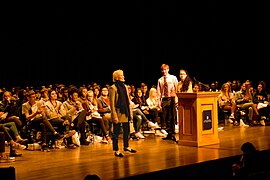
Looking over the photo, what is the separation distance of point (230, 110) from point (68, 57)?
238 inches

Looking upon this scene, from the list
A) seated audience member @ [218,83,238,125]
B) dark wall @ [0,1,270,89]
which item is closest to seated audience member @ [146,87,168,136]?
seated audience member @ [218,83,238,125]

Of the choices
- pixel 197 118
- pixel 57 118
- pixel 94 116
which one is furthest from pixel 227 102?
pixel 57 118

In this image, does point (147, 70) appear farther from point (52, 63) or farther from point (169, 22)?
point (52, 63)

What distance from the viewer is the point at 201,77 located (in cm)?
1698

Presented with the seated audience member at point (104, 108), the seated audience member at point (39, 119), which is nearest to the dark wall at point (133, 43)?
the seated audience member at point (104, 108)

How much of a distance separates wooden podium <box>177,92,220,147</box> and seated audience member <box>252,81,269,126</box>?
142 inches

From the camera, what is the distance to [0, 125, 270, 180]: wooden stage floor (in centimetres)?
597

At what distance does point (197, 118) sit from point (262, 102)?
14.4 feet

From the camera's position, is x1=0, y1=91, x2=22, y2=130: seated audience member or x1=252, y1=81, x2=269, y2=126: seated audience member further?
x1=252, y1=81, x2=269, y2=126: seated audience member

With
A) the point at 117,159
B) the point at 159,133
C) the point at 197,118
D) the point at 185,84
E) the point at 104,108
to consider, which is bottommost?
the point at 117,159

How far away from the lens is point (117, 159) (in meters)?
7.01

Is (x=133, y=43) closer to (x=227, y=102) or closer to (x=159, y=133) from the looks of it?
(x=227, y=102)

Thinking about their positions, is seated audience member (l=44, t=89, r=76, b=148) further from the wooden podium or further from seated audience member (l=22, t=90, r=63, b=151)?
the wooden podium

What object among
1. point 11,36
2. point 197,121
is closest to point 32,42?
point 11,36
